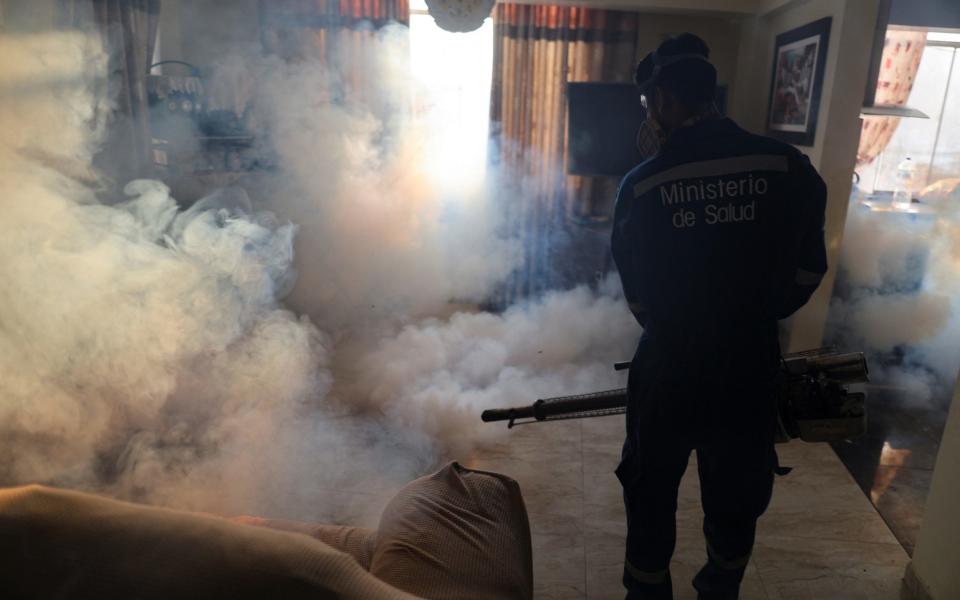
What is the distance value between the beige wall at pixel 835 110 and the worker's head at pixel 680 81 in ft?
5.68

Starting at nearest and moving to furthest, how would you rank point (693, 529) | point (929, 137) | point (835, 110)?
point (693, 529), point (835, 110), point (929, 137)

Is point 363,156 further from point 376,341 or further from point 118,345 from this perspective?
point 118,345

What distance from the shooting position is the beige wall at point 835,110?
2.86 meters

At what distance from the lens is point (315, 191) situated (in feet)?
13.7

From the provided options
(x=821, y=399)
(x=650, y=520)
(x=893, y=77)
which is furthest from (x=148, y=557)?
(x=893, y=77)

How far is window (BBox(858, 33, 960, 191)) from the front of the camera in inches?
186

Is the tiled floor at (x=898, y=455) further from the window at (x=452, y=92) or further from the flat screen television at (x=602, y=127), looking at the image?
the window at (x=452, y=92)

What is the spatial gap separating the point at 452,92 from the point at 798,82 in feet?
6.79

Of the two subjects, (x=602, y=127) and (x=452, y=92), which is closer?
(x=602, y=127)

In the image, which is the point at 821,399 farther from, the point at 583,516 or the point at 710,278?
the point at 583,516

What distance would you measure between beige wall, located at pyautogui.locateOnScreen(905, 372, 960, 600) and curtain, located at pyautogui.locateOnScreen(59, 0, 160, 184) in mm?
3760

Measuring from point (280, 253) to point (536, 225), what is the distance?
1707 mm

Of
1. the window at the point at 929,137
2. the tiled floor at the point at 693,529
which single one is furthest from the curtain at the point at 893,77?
the tiled floor at the point at 693,529

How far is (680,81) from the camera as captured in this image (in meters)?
1.58
